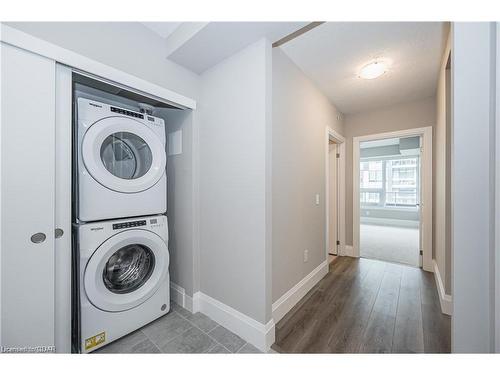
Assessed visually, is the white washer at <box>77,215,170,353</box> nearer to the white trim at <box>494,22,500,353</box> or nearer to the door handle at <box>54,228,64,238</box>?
the door handle at <box>54,228,64,238</box>

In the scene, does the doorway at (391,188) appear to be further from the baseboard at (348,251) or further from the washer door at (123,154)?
the washer door at (123,154)

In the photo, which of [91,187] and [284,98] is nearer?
[91,187]

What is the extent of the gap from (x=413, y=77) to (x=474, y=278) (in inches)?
89.8

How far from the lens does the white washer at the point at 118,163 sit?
4.12 ft

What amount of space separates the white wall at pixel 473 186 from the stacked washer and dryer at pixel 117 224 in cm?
183

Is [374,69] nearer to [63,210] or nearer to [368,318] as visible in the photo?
[368,318]

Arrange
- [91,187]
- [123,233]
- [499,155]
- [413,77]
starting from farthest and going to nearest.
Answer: [413,77]
[123,233]
[91,187]
[499,155]

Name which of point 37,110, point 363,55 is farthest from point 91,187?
point 363,55

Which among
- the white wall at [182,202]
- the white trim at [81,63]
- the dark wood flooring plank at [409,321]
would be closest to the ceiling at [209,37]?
the white trim at [81,63]

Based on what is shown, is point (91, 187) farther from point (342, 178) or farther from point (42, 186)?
point (342, 178)

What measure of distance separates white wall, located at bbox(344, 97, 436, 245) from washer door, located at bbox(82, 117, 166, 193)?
115 inches

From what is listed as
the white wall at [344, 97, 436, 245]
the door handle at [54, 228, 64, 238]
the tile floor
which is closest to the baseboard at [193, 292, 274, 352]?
the tile floor

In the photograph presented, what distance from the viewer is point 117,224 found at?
1367mm

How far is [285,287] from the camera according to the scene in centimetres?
179
